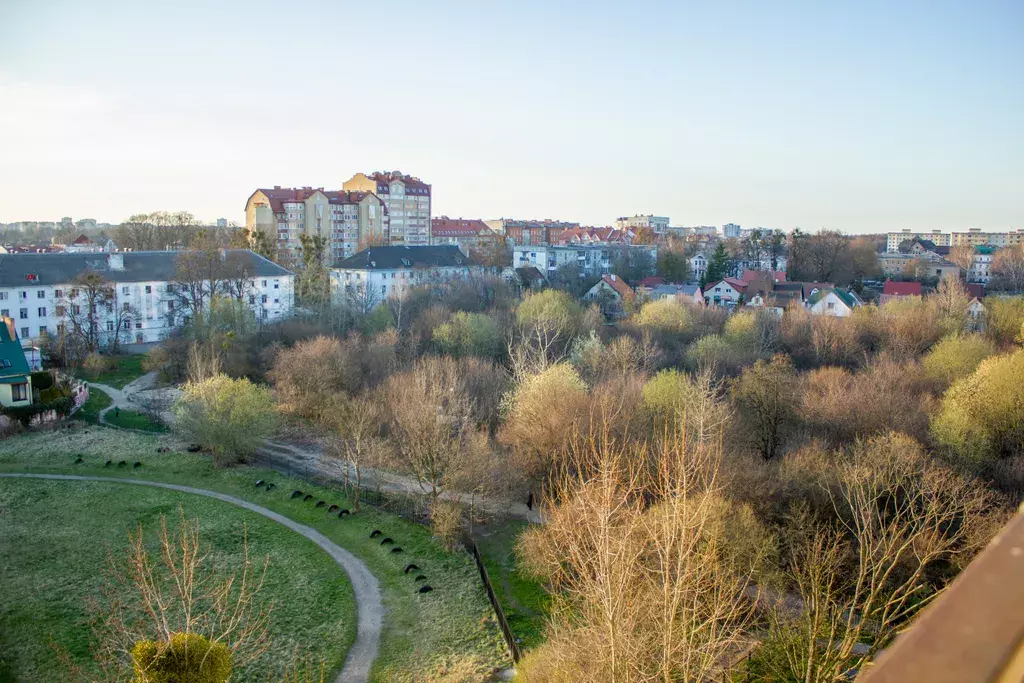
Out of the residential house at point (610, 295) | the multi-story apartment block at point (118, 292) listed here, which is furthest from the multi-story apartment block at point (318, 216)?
the residential house at point (610, 295)

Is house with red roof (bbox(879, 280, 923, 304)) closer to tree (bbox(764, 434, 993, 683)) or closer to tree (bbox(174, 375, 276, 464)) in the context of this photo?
tree (bbox(764, 434, 993, 683))

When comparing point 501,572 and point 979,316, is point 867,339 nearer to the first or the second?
point 979,316

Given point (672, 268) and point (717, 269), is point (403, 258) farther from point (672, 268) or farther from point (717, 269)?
point (717, 269)

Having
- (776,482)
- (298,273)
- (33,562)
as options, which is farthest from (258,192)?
(776,482)

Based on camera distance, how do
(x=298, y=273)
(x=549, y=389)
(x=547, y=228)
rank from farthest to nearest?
(x=547, y=228), (x=298, y=273), (x=549, y=389)

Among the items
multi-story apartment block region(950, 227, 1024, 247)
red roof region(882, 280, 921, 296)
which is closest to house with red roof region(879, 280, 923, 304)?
red roof region(882, 280, 921, 296)
